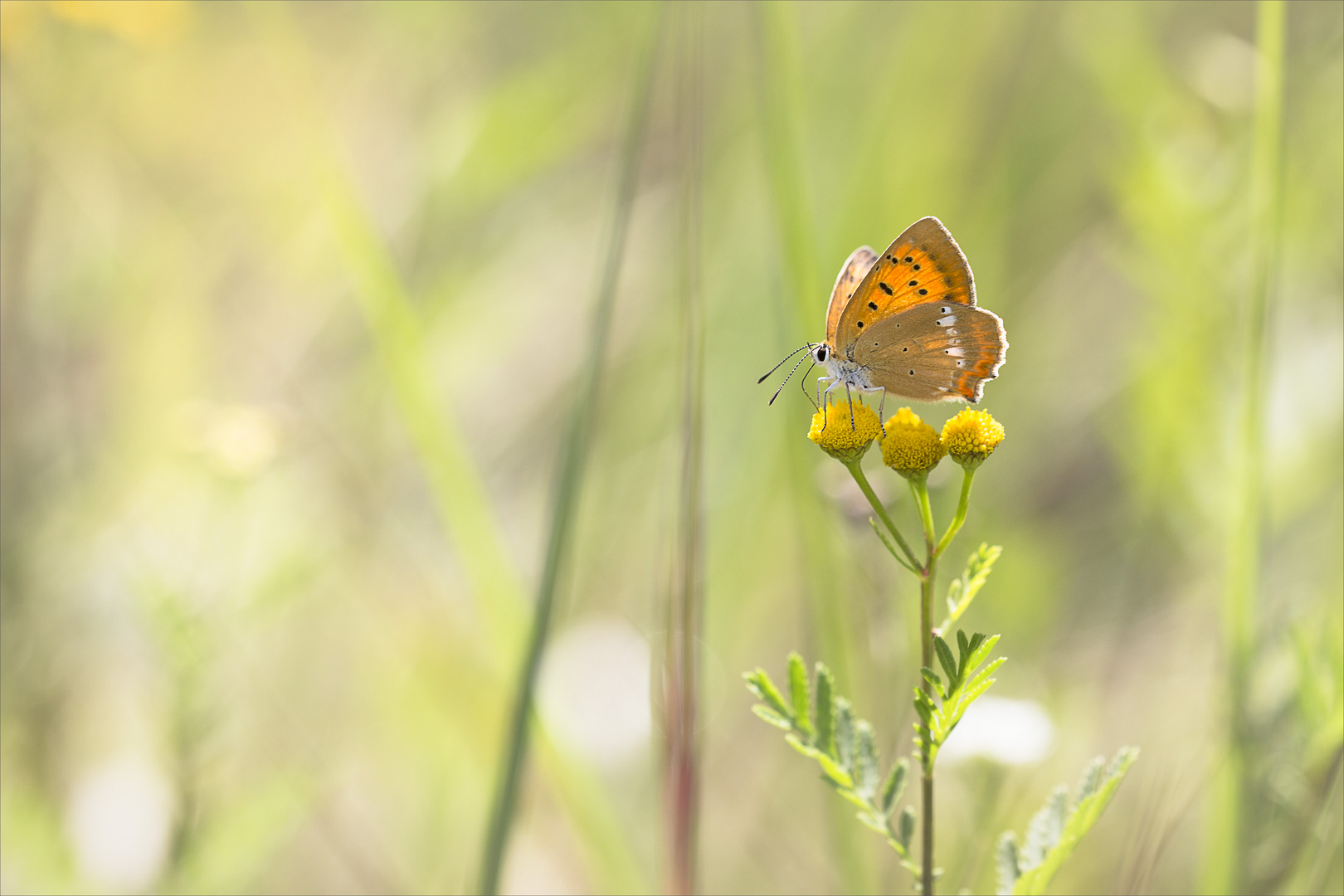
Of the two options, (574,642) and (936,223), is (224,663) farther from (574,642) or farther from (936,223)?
(936,223)

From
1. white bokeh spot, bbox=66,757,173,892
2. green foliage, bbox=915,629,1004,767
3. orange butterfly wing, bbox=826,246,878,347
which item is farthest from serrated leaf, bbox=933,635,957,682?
white bokeh spot, bbox=66,757,173,892

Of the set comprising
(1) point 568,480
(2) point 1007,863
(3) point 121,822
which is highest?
(1) point 568,480

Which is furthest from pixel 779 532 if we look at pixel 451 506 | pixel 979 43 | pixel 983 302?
pixel 979 43

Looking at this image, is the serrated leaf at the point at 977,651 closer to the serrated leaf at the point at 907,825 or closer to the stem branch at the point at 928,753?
the stem branch at the point at 928,753

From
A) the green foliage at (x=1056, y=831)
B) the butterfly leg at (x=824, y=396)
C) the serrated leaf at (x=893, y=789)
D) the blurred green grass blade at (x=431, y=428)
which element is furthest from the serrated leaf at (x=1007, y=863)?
the blurred green grass blade at (x=431, y=428)

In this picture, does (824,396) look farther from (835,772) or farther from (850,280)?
(835,772)

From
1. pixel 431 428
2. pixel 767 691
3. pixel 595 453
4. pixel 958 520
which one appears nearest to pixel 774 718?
pixel 767 691

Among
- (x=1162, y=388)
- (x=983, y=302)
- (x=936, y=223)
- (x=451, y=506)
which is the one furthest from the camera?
(x=983, y=302)
